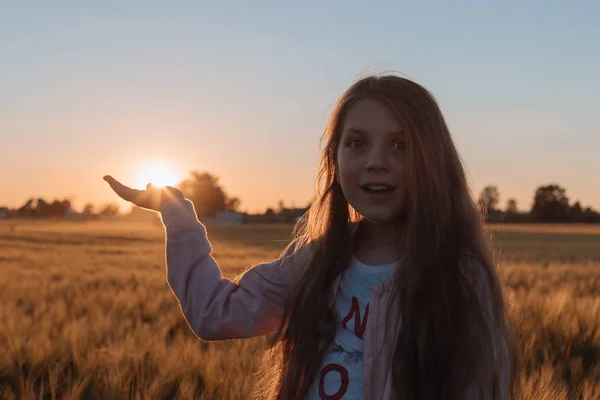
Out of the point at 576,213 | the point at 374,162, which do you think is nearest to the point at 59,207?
the point at 576,213

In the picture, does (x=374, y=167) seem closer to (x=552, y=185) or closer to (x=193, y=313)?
(x=193, y=313)

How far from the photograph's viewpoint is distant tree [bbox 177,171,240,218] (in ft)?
272

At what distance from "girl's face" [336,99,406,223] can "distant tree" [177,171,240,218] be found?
8016 centimetres

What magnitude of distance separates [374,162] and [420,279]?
32 centimetres

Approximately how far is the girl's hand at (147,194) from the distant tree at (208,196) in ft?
262

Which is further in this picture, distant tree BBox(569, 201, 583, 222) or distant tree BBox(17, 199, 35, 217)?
distant tree BBox(17, 199, 35, 217)

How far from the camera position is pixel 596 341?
3770mm

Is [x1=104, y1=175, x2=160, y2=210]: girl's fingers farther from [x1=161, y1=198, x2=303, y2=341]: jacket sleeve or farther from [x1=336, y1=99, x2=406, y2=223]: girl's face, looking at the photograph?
[x1=336, y1=99, x2=406, y2=223]: girl's face

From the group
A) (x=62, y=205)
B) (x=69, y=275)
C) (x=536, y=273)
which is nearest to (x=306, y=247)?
(x=69, y=275)

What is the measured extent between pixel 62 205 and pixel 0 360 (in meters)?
87.5

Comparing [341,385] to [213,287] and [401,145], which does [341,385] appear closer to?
[213,287]

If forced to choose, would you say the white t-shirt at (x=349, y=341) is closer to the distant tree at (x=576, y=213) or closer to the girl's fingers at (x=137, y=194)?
the girl's fingers at (x=137, y=194)

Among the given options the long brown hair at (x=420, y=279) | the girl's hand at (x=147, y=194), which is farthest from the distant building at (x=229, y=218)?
the long brown hair at (x=420, y=279)

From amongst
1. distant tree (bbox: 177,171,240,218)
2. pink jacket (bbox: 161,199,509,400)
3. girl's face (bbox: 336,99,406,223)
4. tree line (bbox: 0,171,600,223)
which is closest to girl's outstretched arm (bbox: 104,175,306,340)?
pink jacket (bbox: 161,199,509,400)
